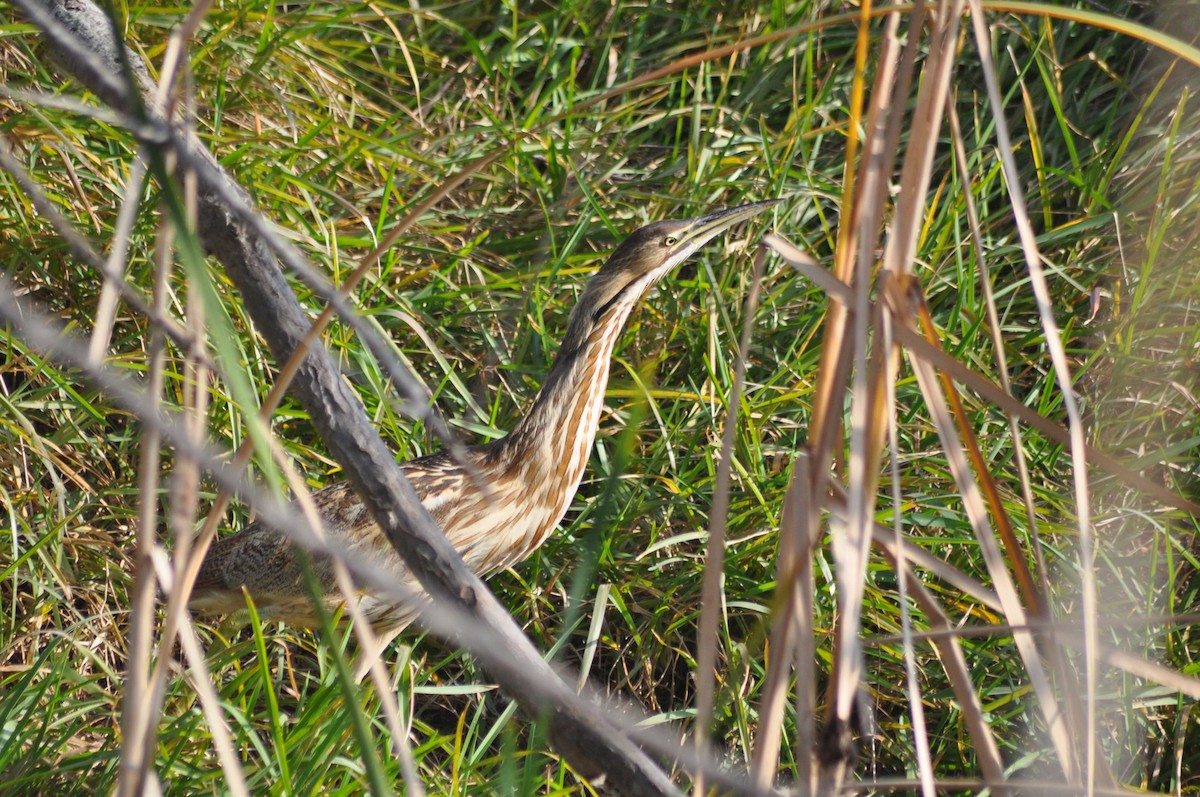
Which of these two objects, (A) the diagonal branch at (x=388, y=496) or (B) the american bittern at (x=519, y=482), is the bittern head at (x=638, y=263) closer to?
(B) the american bittern at (x=519, y=482)

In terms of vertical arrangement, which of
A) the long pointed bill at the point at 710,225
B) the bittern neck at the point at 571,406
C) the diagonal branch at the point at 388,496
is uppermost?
the long pointed bill at the point at 710,225

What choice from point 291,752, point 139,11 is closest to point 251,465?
point 291,752

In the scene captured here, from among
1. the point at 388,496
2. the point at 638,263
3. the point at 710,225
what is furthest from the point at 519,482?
the point at 388,496

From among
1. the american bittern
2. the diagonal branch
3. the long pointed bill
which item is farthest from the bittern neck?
the diagonal branch

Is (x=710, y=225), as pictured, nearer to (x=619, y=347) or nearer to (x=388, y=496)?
(x=619, y=347)

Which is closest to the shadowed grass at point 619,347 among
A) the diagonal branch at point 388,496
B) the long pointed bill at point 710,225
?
the long pointed bill at point 710,225

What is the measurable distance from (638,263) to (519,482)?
1.55 feet

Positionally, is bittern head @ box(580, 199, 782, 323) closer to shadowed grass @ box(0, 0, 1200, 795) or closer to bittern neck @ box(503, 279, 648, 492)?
bittern neck @ box(503, 279, 648, 492)

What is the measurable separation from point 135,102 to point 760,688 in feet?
6.21

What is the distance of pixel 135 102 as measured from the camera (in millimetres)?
749

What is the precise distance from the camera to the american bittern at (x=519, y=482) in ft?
7.98

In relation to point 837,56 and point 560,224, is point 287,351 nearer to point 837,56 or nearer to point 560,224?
point 560,224

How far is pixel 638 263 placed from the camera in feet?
8.14

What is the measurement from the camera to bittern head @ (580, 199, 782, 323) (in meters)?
2.48
